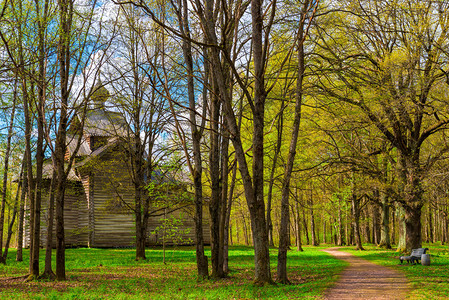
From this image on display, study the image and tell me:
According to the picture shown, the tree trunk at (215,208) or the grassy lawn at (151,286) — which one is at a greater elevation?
the tree trunk at (215,208)

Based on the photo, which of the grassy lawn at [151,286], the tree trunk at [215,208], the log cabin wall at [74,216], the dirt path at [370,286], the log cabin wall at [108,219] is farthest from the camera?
the log cabin wall at [108,219]

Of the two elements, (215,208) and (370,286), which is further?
(215,208)

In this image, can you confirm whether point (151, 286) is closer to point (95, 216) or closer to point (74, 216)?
point (95, 216)

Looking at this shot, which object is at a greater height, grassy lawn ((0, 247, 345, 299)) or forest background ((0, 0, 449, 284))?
forest background ((0, 0, 449, 284))

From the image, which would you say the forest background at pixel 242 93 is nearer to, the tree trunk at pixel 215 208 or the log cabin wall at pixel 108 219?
the tree trunk at pixel 215 208

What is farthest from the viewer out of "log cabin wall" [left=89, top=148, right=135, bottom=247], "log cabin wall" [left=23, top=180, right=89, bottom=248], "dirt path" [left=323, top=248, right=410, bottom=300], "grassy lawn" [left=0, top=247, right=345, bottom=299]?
"log cabin wall" [left=89, top=148, right=135, bottom=247]

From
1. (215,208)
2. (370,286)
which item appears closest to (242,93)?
(215,208)

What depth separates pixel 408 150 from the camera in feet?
69.7

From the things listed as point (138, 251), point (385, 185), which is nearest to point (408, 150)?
point (385, 185)

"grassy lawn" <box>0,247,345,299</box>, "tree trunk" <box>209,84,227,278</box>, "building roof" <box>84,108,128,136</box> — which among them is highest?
"building roof" <box>84,108,128,136</box>

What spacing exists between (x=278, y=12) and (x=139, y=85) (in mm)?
10511

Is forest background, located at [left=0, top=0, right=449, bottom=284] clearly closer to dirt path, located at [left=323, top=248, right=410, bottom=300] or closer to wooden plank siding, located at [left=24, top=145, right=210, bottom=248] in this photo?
dirt path, located at [left=323, top=248, right=410, bottom=300]

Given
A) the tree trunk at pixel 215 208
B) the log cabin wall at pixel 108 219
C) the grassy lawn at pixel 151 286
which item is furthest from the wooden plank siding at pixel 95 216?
the tree trunk at pixel 215 208

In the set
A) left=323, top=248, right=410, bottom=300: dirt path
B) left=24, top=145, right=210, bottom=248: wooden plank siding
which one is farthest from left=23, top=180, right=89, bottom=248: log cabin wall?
left=323, top=248, right=410, bottom=300: dirt path
